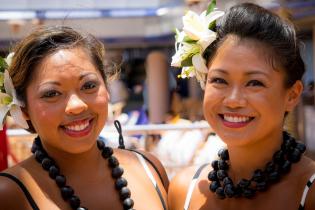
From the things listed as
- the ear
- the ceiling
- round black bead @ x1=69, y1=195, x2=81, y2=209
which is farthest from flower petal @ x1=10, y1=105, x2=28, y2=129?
the ceiling

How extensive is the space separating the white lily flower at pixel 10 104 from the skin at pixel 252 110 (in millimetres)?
753

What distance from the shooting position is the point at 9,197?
1900 millimetres

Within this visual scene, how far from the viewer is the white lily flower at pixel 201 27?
2031 mm

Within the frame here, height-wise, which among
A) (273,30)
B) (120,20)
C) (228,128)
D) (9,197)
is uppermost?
(273,30)

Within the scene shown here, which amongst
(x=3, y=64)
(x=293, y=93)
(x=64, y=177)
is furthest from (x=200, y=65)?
(x=3, y=64)

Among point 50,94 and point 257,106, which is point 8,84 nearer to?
point 50,94

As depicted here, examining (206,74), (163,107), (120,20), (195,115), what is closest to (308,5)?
(195,115)

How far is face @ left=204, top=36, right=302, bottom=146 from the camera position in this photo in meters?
1.85

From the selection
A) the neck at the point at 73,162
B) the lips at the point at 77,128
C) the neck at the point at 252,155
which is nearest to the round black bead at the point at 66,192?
the neck at the point at 73,162

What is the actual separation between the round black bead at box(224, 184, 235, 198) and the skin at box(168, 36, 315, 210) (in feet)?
0.12

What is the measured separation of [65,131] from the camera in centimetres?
204

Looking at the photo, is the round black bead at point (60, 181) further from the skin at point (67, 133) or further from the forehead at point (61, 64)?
the forehead at point (61, 64)

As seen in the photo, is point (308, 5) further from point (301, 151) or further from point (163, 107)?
point (301, 151)

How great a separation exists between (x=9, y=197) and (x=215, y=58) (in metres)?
0.92
